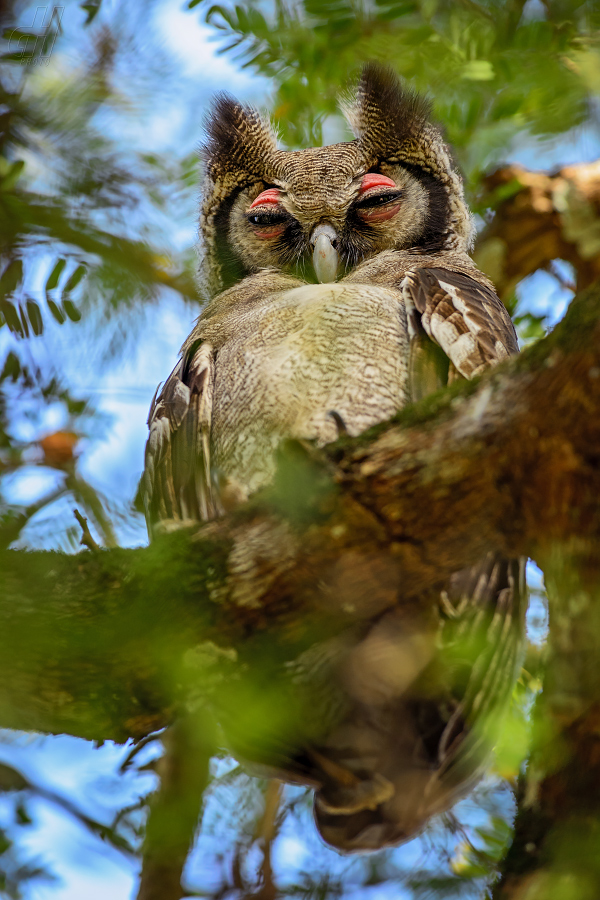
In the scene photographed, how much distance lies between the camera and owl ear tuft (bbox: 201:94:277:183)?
4.25m

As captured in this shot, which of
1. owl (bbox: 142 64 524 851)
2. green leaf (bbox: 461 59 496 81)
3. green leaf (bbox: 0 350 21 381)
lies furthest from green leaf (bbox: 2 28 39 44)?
owl (bbox: 142 64 524 851)

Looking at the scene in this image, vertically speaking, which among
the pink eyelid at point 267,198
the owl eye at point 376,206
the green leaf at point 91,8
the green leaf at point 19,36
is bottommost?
the owl eye at point 376,206

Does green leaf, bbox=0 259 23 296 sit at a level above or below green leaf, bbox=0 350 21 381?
above

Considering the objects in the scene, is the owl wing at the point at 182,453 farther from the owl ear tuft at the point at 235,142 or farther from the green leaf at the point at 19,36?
the green leaf at the point at 19,36

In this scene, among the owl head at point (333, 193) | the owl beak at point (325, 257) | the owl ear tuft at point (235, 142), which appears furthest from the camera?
the owl ear tuft at point (235, 142)

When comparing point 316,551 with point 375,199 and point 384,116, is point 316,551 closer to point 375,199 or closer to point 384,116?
point 375,199

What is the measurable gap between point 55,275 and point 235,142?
10.1 ft

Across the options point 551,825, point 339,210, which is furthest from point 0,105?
point 339,210

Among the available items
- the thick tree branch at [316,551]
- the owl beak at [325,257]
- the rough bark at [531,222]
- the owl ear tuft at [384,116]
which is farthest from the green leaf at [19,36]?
the rough bark at [531,222]

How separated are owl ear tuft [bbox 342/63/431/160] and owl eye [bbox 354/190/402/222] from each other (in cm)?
36

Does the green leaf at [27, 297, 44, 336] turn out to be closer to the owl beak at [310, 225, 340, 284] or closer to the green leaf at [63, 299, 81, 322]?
the green leaf at [63, 299, 81, 322]

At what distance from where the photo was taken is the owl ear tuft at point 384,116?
4047mm

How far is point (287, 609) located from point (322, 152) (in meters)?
2.51

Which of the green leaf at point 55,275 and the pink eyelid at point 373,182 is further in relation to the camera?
the pink eyelid at point 373,182
